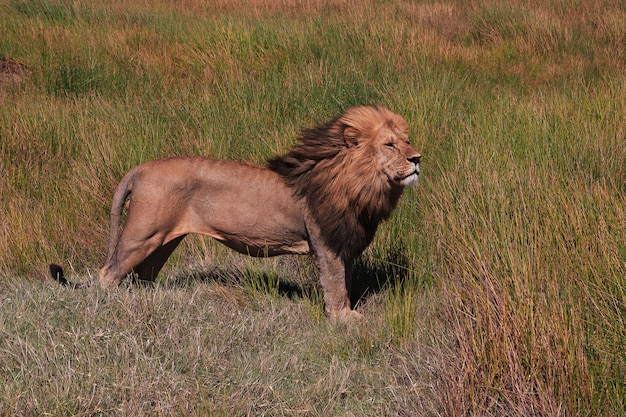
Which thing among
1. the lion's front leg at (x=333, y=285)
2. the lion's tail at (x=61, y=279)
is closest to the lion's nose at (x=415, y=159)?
the lion's front leg at (x=333, y=285)

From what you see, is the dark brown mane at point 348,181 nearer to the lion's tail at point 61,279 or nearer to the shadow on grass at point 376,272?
the shadow on grass at point 376,272

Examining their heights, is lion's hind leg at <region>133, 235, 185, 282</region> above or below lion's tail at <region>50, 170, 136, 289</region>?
below

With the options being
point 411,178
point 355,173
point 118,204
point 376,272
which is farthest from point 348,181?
point 118,204

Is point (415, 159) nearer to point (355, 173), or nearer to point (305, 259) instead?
point (355, 173)

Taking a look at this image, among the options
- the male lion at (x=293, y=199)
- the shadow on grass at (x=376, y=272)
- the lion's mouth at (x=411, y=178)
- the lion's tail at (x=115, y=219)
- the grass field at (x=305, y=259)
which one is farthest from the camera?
the shadow on grass at (x=376, y=272)

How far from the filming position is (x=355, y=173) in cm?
387

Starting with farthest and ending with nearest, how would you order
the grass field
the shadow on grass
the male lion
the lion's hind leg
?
the shadow on grass < the lion's hind leg < the male lion < the grass field

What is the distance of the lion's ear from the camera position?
386cm

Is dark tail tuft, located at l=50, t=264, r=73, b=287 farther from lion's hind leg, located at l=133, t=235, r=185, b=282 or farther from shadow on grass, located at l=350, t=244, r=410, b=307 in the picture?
shadow on grass, located at l=350, t=244, r=410, b=307

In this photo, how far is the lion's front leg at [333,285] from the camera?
3.94m

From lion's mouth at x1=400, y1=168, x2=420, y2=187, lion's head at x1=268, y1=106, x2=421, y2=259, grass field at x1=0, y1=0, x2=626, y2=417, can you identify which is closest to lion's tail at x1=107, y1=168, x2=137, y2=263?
grass field at x1=0, y1=0, x2=626, y2=417

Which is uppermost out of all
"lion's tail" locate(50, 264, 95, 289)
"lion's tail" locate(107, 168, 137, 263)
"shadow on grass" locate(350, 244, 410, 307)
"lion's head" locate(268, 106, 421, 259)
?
"lion's head" locate(268, 106, 421, 259)

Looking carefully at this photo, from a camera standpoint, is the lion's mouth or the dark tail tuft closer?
the lion's mouth

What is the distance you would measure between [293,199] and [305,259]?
27.7 inches
